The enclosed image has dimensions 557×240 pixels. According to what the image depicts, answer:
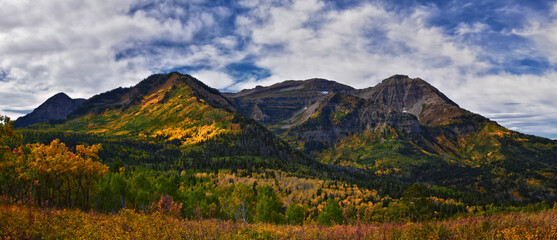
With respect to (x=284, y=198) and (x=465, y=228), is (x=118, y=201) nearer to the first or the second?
(x=465, y=228)

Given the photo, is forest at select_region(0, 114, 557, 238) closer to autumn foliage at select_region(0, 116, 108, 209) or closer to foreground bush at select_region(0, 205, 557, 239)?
autumn foliage at select_region(0, 116, 108, 209)

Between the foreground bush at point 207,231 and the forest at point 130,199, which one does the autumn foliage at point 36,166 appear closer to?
the forest at point 130,199

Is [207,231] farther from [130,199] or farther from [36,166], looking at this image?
[130,199]

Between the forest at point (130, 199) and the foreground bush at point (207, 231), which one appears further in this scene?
the forest at point (130, 199)

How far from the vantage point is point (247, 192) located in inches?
3145

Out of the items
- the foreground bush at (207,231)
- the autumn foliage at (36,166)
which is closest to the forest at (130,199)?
the autumn foliage at (36,166)

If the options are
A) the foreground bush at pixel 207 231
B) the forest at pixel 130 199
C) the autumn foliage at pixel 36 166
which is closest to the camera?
the foreground bush at pixel 207 231

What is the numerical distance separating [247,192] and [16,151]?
207 feet

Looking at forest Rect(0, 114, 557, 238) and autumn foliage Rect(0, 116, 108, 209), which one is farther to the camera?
autumn foliage Rect(0, 116, 108, 209)

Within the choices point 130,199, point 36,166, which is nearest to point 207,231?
point 36,166

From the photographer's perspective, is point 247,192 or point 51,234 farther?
point 247,192

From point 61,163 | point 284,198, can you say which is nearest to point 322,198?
point 284,198

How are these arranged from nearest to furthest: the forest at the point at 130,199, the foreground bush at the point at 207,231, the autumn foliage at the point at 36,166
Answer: the foreground bush at the point at 207,231 < the forest at the point at 130,199 < the autumn foliage at the point at 36,166

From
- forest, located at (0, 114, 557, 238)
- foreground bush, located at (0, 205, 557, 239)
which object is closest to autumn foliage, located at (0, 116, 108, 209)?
forest, located at (0, 114, 557, 238)
